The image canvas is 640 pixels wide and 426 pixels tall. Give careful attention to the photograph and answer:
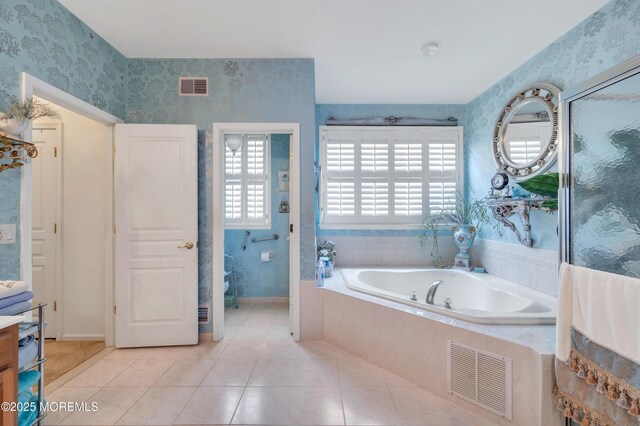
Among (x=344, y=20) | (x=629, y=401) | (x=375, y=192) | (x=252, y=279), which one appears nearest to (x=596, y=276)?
(x=629, y=401)

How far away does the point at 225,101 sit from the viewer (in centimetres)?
267

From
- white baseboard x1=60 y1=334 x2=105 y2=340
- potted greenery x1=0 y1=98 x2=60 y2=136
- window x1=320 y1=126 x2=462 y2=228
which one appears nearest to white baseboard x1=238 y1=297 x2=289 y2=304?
window x1=320 y1=126 x2=462 y2=228

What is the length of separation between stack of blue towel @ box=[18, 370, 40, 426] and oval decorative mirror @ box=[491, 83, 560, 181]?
12.4ft

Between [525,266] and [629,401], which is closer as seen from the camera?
[629,401]

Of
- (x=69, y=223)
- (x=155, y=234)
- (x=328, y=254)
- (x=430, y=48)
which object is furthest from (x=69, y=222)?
(x=430, y=48)

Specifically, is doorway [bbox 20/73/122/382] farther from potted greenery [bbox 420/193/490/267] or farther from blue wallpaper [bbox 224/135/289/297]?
potted greenery [bbox 420/193/490/267]

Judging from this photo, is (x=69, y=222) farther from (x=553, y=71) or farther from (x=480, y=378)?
(x=553, y=71)

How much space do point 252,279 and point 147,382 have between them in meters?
1.85

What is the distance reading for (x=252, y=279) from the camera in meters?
3.82

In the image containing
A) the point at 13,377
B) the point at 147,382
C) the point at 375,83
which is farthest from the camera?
the point at 375,83

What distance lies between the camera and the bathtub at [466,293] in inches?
75.7

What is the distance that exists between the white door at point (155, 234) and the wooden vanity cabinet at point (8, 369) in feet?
4.46

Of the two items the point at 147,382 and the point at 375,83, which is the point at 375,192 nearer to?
the point at 375,83

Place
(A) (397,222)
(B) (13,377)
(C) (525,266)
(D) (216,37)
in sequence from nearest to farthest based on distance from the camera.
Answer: (B) (13,377), (D) (216,37), (C) (525,266), (A) (397,222)
